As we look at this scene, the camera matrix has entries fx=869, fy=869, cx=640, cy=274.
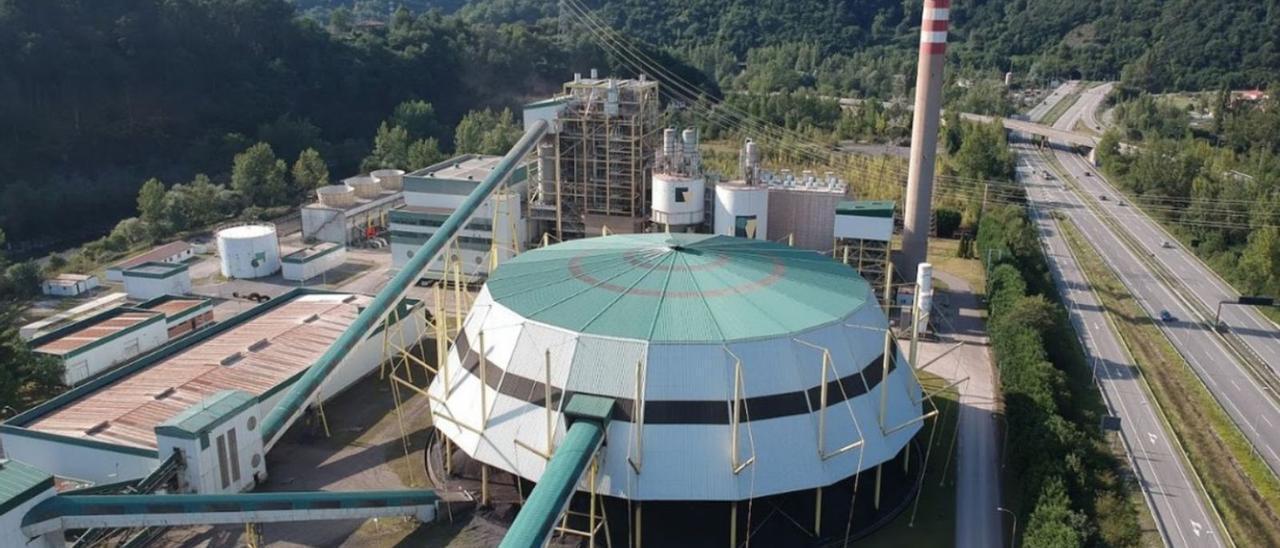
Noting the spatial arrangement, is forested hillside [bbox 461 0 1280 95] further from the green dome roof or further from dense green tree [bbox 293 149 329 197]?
the green dome roof

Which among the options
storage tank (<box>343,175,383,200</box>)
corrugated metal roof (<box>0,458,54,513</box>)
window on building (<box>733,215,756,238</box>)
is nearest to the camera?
corrugated metal roof (<box>0,458,54,513</box>)

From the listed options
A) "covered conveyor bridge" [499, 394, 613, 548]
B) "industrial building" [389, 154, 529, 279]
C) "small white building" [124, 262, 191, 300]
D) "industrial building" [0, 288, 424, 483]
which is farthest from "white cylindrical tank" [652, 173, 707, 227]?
"small white building" [124, 262, 191, 300]

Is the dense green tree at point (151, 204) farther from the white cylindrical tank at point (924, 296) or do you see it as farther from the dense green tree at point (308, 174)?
the white cylindrical tank at point (924, 296)

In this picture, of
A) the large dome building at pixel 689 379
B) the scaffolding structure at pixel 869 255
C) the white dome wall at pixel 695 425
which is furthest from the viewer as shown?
the scaffolding structure at pixel 869 255

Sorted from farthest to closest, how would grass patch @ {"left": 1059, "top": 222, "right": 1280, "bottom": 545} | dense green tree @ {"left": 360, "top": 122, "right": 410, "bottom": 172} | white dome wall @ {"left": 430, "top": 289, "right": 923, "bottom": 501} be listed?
1. dense green tree @ {"left": 360, "top": 122, "right": 410, "bottom": 172}
2. grass patch @ {"left": 1059, "top": 222, "right": 1280, "bottom": 545}
3. white dome wall @ {"left": 430, "top": 289, "right": 923, "bottom": 501}

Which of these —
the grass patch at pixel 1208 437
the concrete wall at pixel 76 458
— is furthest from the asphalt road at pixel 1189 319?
the concrete wall at pixel 76 458

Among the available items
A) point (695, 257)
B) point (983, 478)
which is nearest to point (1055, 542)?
point (983, 478)
